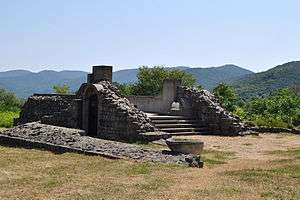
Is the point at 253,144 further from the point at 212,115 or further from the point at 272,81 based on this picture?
the point at 272,81

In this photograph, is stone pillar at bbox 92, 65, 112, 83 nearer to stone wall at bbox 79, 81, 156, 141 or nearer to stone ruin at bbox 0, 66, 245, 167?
stone ruin at bbox 0, 66, 245, 167

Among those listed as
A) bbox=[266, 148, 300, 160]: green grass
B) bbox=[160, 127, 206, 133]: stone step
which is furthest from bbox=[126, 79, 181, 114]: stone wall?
bbox=[266, 148, 300, 160]: green grass

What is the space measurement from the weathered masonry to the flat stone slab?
2320 millimetres

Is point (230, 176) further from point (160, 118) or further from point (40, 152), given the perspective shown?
point (160, 118)

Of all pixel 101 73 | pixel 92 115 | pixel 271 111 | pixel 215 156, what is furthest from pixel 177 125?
pixel 271 111

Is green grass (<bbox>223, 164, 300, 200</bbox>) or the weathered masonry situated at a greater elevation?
the weathered masonry

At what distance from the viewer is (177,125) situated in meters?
23.9

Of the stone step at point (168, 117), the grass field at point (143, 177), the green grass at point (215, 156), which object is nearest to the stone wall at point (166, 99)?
the stone step at point (168, 117)

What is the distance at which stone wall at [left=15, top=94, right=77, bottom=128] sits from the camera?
23109mm

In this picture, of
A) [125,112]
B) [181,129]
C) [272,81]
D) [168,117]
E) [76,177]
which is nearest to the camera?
[76,177]

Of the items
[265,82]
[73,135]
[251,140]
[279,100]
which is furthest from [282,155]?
[265,82]

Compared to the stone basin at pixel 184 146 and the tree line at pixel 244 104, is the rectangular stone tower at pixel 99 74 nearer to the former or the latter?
Result: the tree line at pixel 244 104

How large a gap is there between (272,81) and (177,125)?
375 ft

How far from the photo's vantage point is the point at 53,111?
25766 mm
